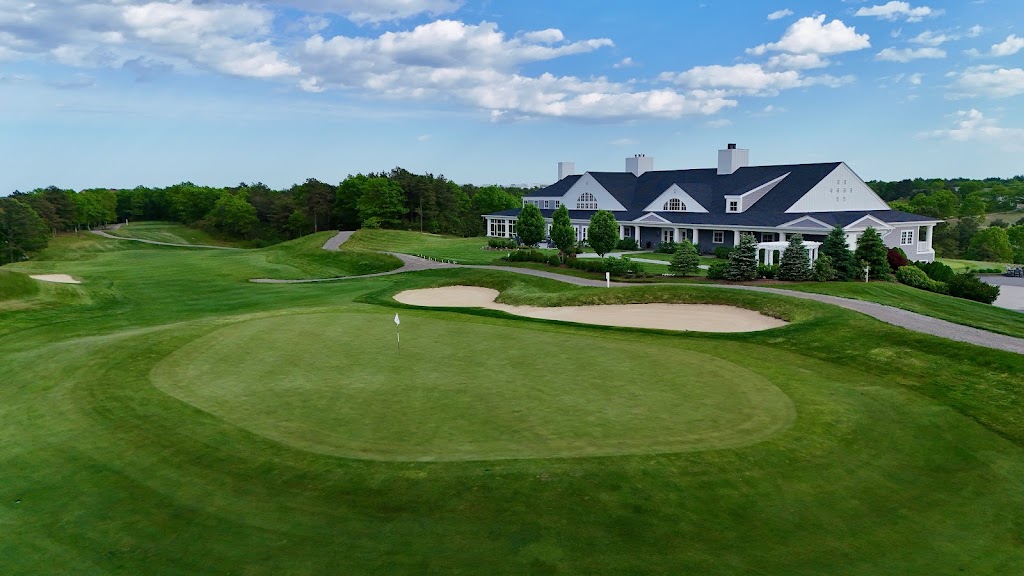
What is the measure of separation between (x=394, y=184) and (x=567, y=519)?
91.0 m

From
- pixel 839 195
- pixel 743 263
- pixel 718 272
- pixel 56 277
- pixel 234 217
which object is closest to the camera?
pixel 743 263

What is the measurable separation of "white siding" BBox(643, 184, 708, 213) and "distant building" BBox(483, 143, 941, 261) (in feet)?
0.32

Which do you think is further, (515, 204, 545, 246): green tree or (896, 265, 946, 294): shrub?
(515, 204, 545, 246): green tree

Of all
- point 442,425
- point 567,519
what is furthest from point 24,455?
Answer: point 567,519

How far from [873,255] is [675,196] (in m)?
32.1

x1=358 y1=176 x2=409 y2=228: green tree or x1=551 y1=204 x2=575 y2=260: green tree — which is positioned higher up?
x1=358 y1=176 x2=409 y2=228: green tree

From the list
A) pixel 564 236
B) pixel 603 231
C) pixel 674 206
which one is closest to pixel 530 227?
pixel 564 236

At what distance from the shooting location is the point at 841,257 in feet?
115

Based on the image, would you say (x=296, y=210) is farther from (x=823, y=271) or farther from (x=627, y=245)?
(x=823, y=271)

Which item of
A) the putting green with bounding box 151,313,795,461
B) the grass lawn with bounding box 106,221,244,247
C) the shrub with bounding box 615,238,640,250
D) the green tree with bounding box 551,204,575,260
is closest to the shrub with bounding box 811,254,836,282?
the putting green with bounding box 151,313,795,461

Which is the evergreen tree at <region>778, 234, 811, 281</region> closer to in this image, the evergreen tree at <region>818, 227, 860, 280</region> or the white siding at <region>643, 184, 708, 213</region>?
the evergreen tree at <region>818, 227, 860, 280</region>

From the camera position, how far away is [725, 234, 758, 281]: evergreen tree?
117 feet

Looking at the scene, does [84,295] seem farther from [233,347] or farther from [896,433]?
[896,433]

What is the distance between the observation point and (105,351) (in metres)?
20.6
